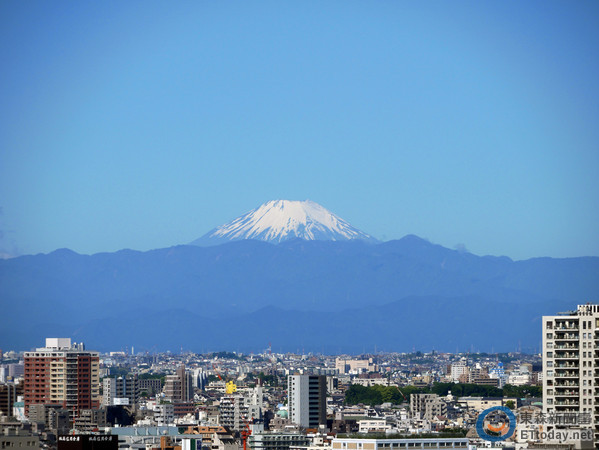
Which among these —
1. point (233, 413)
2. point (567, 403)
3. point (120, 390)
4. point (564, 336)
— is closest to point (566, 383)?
point (567, 403)

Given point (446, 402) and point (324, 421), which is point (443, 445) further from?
point (446, 402)

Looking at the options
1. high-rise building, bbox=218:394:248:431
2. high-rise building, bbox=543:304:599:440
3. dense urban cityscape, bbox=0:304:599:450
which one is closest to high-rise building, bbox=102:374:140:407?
dense urban cityscape, bbox=0:304:599:450

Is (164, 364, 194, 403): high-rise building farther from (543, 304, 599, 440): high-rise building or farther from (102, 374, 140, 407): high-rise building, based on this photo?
(543, 304, 599, 440): high-rise building

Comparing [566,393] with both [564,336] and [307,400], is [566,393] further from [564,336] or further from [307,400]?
[307,400]

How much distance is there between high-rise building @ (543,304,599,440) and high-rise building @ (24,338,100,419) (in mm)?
51701

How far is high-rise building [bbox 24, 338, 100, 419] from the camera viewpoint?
98.1 meters

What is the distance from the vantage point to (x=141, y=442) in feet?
220

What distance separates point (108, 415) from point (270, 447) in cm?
2703

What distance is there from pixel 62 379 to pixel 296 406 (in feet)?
53.4

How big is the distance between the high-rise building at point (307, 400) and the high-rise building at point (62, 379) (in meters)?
14.0

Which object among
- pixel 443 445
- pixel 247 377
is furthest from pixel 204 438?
pixel 247 377

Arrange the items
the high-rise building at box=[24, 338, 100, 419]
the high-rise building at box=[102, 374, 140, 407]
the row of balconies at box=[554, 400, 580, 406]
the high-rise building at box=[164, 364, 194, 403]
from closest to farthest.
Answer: the row of balconies at box=[554, 400, 580, 406]
the high-rise building at box=[24, 338, 100, 419]
the high-rise building at box=[102, 374, 140, 407]
the high-rise building at box=[164, 364, 194, 403]

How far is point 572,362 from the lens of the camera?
4994 cm

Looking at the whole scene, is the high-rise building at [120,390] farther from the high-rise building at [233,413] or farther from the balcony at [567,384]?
the balcony at [567,384]
